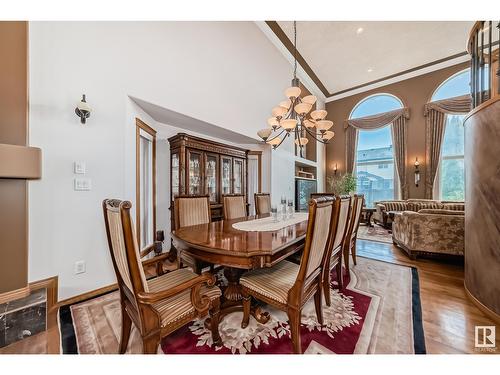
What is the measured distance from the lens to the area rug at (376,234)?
431 centimetres

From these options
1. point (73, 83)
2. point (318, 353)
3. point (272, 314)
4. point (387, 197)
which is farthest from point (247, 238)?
point (387, 197)

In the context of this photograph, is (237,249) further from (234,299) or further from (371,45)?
(371,45)

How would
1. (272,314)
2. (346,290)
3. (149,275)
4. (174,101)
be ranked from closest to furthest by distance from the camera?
(272,314) < (346,290) < (149,275) < (174,101)

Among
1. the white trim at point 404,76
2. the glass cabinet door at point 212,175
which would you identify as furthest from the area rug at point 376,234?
the white trim at point 404,76

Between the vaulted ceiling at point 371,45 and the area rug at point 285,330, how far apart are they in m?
4.95

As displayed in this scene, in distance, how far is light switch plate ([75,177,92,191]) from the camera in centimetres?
196

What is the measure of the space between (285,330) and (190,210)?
4.91ft

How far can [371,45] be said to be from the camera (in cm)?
471

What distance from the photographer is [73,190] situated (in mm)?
1946

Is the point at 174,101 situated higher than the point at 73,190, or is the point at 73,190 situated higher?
the point at 174,101

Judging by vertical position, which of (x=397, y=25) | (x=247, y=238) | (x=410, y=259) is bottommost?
(x=410, y=259)

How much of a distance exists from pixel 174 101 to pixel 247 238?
7.27 feet
